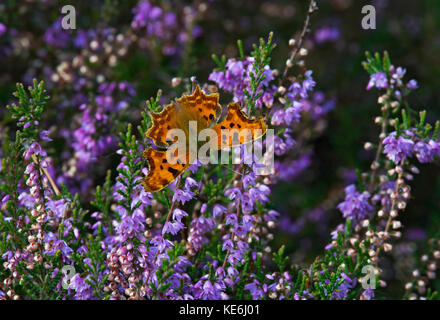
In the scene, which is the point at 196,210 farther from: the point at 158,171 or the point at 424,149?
the point at 424,149

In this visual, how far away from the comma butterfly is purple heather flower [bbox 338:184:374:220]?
43.9 inches

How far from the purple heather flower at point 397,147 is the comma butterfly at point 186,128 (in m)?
0.95

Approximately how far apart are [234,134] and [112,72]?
2.48 metres

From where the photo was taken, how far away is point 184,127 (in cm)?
304

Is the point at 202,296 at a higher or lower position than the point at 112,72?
lower

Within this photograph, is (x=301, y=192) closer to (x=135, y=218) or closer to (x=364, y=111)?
(x=364, y=111)

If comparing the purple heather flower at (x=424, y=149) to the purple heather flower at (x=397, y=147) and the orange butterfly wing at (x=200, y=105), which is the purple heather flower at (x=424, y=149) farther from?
the orange butterfly wing at (x=200, y=105)

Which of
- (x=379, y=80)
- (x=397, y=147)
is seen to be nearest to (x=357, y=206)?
(x=397, y=147)

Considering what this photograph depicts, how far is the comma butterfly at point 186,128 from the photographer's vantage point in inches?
102

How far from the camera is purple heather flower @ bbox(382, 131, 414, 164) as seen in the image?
9.99 feet

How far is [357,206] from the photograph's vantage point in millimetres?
3354

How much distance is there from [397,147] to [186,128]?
1358 mm
